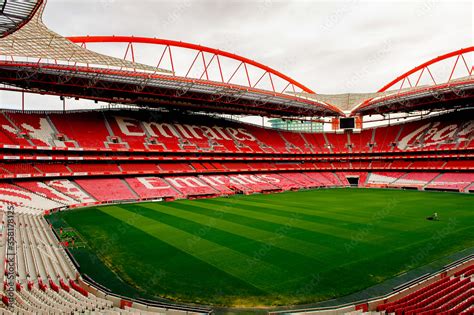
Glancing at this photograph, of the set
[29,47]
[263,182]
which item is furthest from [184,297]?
[263,182]

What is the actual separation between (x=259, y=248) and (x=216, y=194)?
24654mm

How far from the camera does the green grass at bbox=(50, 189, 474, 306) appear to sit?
12.9m

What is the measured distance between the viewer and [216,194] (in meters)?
42.1

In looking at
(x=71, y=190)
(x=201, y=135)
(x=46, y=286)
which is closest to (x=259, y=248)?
(x=46, y=286)

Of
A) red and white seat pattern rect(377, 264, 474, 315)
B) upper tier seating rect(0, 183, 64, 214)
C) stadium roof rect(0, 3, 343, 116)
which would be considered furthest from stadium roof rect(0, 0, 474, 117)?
red and white seat pattern rect(377, 264, 474, 315)

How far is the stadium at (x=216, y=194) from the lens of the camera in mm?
11961

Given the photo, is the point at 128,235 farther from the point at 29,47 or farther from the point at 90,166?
the point at 90,166

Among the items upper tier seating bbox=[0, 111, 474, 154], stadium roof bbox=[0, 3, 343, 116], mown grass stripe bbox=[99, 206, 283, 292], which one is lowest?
mown grass stripe bbox=[99, 206, 283, 292]

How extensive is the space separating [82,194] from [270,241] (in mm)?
25834

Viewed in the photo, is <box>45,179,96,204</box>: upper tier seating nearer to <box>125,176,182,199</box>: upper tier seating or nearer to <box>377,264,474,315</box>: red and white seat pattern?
<box>125,176,182,199</box>: upper tier seating

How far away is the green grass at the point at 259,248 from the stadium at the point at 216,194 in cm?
12

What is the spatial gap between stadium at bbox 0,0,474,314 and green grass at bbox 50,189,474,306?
0.12 m

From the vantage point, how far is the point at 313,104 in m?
52.5

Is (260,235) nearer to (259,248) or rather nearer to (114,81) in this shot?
(259,248)
